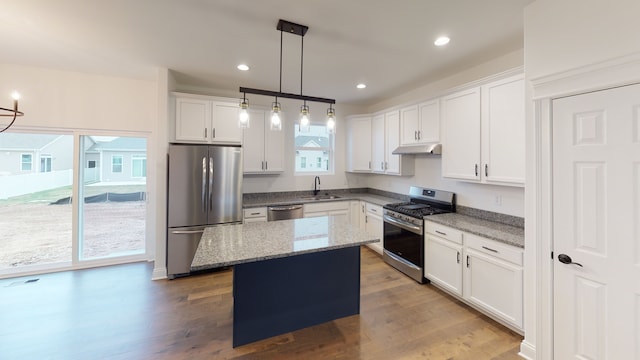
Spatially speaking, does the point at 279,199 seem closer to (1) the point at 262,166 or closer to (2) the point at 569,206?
(1) the point at 262,166

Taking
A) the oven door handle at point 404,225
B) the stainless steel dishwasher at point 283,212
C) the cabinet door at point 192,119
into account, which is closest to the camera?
the oven door handle at point 404,225

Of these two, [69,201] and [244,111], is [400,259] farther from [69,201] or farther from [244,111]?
[69,201]

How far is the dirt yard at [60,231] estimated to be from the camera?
142 inches

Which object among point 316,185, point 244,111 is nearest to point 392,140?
point 316,185

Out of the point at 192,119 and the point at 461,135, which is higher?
the point at 192,119

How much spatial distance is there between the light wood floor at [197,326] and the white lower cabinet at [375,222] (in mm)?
956

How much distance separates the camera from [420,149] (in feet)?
11.9

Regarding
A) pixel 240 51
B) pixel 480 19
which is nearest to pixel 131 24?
pixel 240 51

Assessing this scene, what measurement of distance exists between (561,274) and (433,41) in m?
2.29

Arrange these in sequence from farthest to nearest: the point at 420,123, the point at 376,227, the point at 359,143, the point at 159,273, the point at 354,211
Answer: the point at 359,143 < the point at 354,211 < the point at 376,227 < the point at 420,123 < the point at 159,273

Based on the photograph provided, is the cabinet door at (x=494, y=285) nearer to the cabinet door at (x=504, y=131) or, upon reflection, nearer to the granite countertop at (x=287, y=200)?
the cabinet door at (x=504, y=131)

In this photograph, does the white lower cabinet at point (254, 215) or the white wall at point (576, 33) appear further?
the white lower cabinet at point (254, 215)

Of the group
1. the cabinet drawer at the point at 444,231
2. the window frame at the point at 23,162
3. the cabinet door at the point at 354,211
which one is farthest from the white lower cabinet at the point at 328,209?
Result: the window frame at the point at 23,162

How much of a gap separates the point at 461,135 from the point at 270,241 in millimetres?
2535
